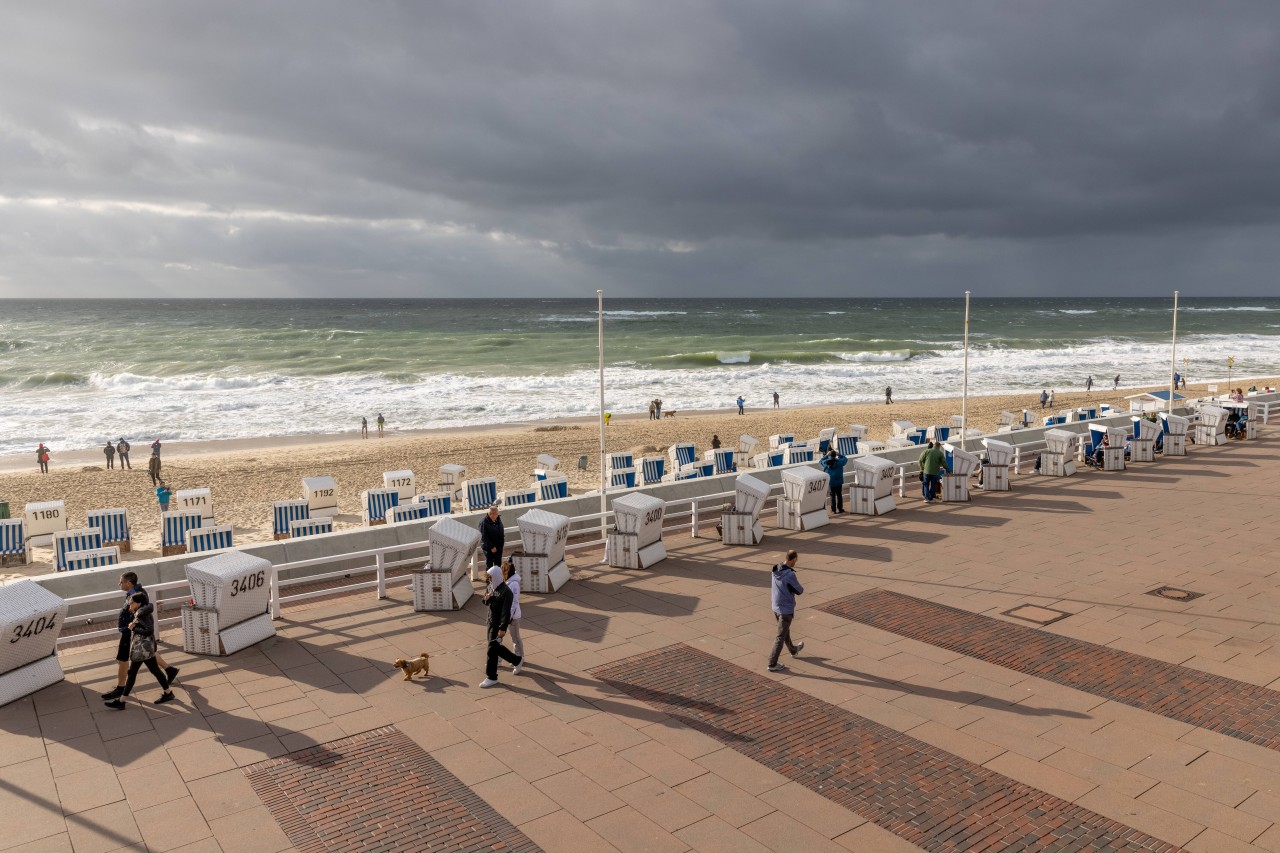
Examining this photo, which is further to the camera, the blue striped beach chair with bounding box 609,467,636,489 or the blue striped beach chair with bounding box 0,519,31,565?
the blue striped beach chair with bounding box 609,467,636,489

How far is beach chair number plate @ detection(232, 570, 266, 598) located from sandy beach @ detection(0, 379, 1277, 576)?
9814 millimetres

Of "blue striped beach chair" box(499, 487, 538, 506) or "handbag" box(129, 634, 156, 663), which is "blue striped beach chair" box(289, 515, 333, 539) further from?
"handbag" box(129, 634, 156, 663)

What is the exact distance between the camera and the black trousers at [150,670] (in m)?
7.70

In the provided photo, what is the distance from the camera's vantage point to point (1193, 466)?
19688 millimetres

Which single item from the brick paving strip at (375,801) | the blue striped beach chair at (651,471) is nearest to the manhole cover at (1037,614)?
the brick paving strip at (375,801)

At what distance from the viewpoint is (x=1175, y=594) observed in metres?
10.8

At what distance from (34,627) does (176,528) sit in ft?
30.0

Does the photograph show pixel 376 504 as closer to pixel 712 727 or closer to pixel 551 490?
pixel 551 490

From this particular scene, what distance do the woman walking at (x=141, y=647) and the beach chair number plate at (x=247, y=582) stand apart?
1.09 m

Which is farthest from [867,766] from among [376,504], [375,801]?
[376,504]

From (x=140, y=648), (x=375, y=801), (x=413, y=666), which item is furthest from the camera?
(x=413, y=666)

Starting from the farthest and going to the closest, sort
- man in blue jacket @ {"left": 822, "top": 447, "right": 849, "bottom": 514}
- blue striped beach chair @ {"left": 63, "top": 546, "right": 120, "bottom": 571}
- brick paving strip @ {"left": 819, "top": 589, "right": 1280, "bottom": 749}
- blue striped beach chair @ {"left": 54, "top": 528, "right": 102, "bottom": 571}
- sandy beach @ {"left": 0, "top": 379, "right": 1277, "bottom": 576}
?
sandy beach @ {"left": 0, "top": 379, "right": 1277, "bottom": 576}
man in blue jacket @ {"left": 822, "top": 447, "right": 849, "bottom": 514}
blue striped beach chair @ {"left": 54, "top": 528, "right": 102, "bottom": 571}
blue striped beach chair @ {"left": 63, "top": 546, "right": 120, "bottom": 571}
brick paving strip @ {"left": 819, "top": 589, "right": 1280, "bottom": 749}

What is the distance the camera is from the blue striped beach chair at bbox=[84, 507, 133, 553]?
16922mm

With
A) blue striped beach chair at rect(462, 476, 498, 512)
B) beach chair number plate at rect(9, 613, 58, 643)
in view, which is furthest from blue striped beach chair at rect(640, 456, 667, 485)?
beach chair number plate at rect(9, 613, 58, 643)
